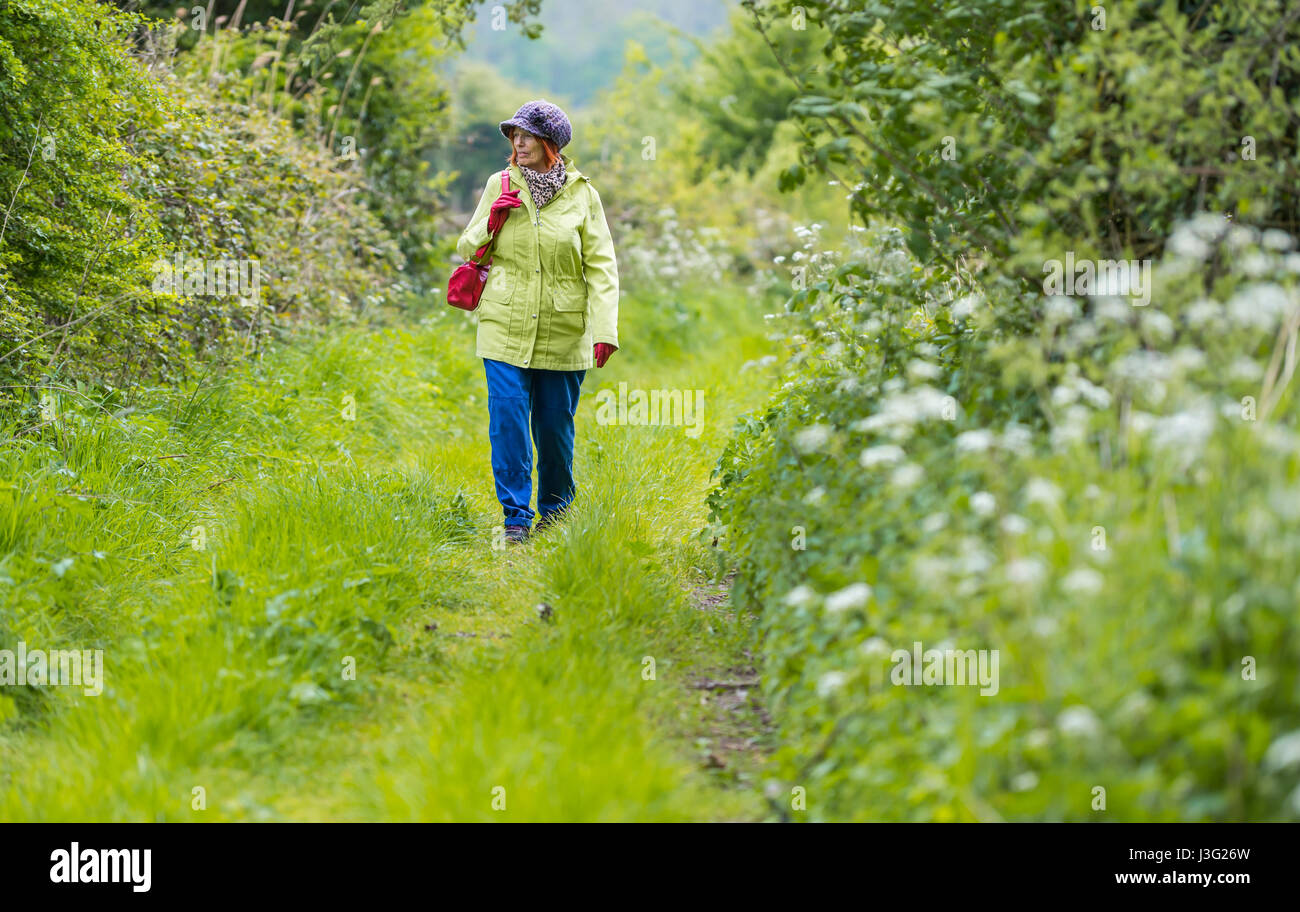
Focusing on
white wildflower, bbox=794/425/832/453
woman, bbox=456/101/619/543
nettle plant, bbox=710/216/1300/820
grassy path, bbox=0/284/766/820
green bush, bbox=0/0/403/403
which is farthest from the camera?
woman, bbox=456/101/619/543

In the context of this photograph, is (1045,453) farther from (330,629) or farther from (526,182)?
(526,182)

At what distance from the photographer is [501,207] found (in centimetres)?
538

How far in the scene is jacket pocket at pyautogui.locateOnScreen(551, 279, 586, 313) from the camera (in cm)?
546

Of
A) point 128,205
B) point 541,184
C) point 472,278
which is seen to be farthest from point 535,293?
point 128,205

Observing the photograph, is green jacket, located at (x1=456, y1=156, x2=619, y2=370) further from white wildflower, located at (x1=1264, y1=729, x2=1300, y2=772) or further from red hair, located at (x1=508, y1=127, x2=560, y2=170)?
white wildflower, located at (x1=1264, y1=729, x2=1300, y2=772)

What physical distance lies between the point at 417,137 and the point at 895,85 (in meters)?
8.25

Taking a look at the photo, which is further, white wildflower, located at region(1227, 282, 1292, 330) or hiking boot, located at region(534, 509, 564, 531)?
hiking boot, located at region(534, 509, 564, 531)

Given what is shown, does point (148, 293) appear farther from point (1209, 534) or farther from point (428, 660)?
point (1209, 534)

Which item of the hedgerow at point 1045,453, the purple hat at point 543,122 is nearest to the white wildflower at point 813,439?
the hedgerow at point 1045,453

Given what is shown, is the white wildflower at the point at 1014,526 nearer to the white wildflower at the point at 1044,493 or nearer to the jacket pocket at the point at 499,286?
the white wildflower at the point at 1044,493

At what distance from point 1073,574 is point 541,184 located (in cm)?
368

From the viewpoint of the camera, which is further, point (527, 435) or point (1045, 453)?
point (527, 435)

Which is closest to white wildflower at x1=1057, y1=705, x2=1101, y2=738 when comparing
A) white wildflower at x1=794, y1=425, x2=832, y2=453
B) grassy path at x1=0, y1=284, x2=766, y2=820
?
grassy path at x1=0, y1=284, x2=766, y2=820

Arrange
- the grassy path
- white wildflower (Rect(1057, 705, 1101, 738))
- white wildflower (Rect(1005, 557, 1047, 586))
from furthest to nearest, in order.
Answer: the grassy path
white wildflower (Rect(1005, 557, 1047, 586))
white wildflower (Rect(1057, 705, 1101, 738))
